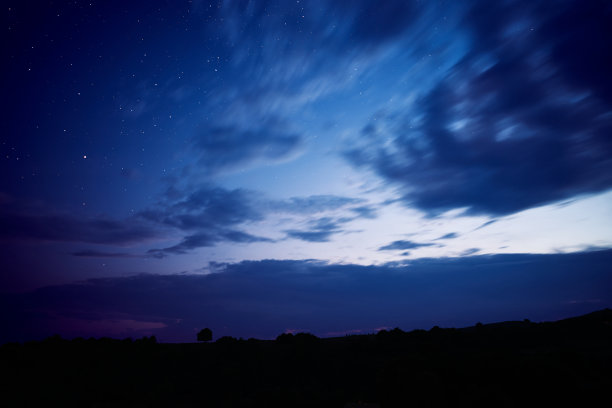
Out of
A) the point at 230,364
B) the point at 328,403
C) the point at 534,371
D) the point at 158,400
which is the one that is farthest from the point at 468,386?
the point at 230,364

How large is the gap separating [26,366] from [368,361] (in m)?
41.4

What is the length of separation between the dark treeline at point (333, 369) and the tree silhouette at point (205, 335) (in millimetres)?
4310

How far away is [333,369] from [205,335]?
93.4ft

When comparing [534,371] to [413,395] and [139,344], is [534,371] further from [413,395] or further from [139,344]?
[139,344]

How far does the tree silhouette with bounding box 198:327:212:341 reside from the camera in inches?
2318

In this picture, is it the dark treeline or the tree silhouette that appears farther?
the tree silhouette

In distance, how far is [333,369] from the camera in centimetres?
4116

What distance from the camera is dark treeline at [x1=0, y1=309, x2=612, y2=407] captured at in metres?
19.0

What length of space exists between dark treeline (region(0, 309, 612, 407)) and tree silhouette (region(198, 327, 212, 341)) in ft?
14.1

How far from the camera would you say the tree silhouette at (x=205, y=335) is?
58.9 meters

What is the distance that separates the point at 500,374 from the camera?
1969 centimetres

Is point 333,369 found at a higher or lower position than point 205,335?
lower

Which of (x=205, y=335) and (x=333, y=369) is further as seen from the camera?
(x=205, y=335)

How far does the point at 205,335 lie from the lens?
195ft
